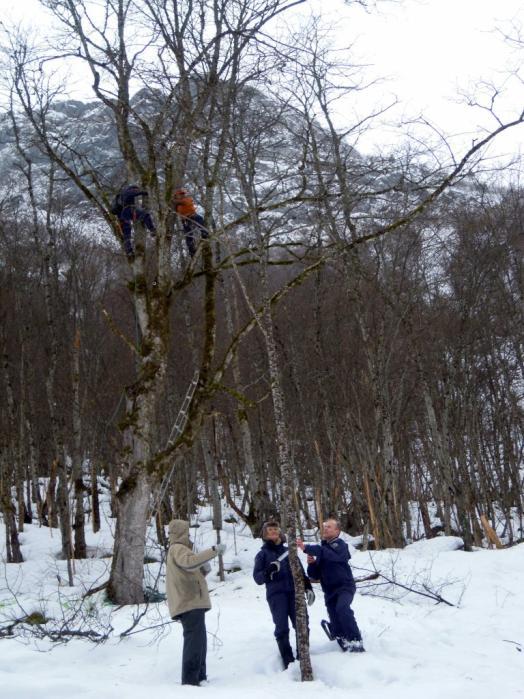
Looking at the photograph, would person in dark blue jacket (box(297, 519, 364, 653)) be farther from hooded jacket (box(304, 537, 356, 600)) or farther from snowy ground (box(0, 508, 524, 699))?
snowy ground (box(0, 508, 524, 699))

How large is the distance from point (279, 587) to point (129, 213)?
5346mm

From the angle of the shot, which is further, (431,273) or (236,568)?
(431,273)

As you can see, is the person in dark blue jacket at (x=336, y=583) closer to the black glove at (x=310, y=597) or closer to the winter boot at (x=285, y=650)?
the black glove at (x=310, y=597)

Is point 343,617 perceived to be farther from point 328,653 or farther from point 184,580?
point 184,580

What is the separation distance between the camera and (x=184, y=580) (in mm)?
5238

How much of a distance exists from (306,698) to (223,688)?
640mm

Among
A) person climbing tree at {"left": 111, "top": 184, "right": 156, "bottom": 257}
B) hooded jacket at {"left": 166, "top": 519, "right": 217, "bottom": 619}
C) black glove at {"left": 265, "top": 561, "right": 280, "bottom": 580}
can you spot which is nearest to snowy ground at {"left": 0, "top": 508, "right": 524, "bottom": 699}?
hooded jacket at {"left": 166, "top": 519, "right": 217, "bottom": 619}

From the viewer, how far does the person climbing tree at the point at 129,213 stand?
27.6 ft

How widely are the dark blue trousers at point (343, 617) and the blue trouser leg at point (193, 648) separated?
1308mm

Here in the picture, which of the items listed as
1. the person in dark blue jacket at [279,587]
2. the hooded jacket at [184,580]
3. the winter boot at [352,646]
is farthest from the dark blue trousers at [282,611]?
the hooded jacket at [184,580]

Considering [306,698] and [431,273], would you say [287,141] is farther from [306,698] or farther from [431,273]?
[431,273]

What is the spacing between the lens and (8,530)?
12742 mm

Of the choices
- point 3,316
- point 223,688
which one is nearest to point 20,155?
point 3,316

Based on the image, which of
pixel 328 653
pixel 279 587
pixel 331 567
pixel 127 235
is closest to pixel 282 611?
pixel 279 587
